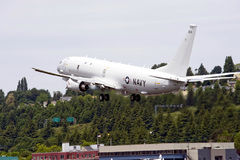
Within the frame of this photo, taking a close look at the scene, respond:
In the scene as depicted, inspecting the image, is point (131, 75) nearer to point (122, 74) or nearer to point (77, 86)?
point (122, 74)

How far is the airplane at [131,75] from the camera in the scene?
11969 centimetres

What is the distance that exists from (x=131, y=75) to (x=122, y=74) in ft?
7.71

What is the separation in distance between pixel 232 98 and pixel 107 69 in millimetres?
66368

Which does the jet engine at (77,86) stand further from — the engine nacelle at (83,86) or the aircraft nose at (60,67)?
the aircraft nose at (60,67)

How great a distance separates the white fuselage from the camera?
396 ft

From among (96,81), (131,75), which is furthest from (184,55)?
(96,81)

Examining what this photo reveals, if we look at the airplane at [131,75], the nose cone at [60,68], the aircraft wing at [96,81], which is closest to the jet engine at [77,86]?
the airplane at [131,75]

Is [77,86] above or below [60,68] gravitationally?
below

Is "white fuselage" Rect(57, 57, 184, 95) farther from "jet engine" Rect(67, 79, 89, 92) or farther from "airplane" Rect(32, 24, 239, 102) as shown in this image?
"jet engine" Rect(67, 79, 89, 92)

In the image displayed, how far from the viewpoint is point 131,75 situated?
125 meters

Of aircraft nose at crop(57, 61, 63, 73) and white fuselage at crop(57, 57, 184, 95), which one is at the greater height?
aircraft nose at crop(57, 61, 63, 73)

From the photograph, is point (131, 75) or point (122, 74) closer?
point (131, 75)

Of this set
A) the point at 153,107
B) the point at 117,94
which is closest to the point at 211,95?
the point at 153,107

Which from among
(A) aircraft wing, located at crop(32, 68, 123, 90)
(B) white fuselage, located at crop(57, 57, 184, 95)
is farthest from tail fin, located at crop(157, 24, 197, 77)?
(A) aircraft wing, located at crop(32, 68, 123, 90)
